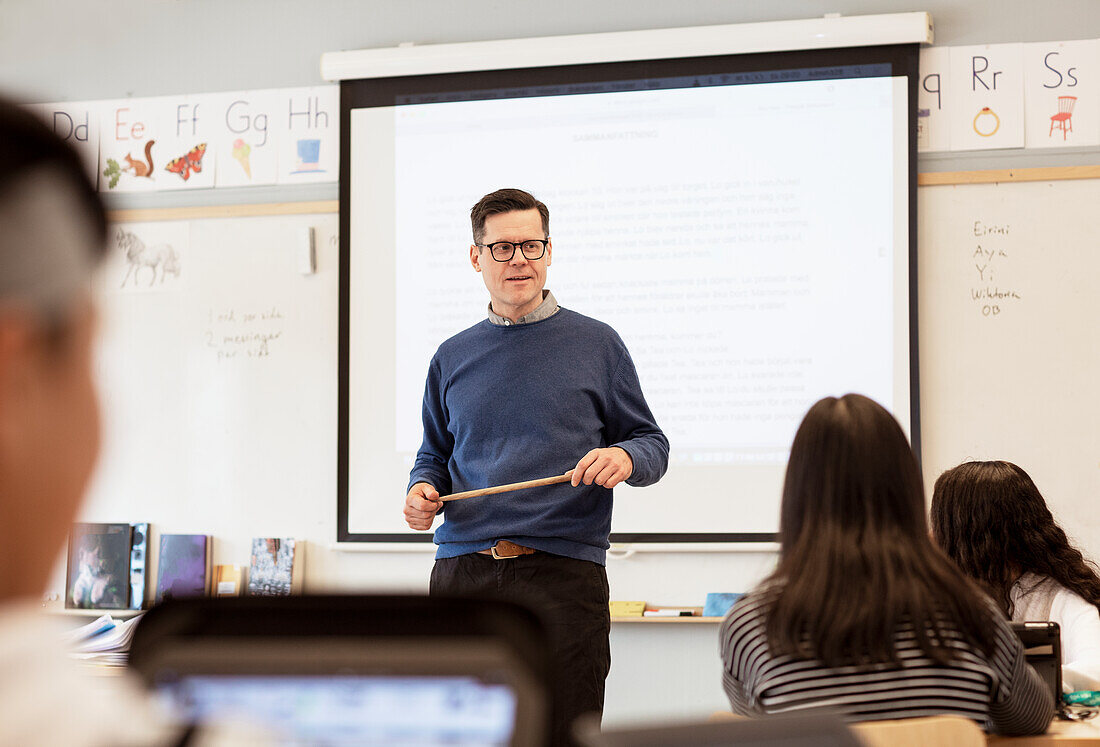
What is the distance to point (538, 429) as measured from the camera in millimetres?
2246

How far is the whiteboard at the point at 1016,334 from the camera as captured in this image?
3121 mm

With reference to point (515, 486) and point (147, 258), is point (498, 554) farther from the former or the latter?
point (147, 258)

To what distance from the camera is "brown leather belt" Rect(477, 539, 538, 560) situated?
2.18 m

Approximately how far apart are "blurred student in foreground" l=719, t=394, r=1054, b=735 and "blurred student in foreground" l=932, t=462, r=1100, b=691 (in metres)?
0.60

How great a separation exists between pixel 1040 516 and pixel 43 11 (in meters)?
3.97

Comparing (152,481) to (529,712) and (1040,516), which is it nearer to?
(1040,516)

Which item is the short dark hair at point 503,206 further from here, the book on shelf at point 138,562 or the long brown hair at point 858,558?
the book on shelf at point 138,562

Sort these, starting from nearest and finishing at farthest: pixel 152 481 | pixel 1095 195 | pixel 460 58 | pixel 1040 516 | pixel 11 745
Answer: pixel 11 745 < pixel 1040 516 < pixel 1095 195 < pixel 460 58 < pixel 152 481

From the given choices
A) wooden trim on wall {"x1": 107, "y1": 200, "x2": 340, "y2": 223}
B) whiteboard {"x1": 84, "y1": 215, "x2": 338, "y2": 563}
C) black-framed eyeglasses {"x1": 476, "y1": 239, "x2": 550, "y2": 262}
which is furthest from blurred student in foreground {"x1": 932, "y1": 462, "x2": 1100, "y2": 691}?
wooden trim on wall {"x1": 107, "y1": 200, "x2": 340, "y2": 223}

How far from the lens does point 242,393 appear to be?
3623 mm

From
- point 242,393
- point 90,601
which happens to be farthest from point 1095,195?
point 90,601

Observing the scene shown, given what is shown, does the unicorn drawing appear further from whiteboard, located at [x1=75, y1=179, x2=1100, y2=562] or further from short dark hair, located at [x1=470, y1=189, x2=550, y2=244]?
short dark hair, located at [x1=470, y1=189, x2=550, y2=244]

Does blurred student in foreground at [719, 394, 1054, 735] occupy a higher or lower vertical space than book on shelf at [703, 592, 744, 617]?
higher

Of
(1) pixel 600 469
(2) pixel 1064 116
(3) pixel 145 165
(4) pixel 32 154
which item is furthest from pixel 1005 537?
(3) pixel 145 165
